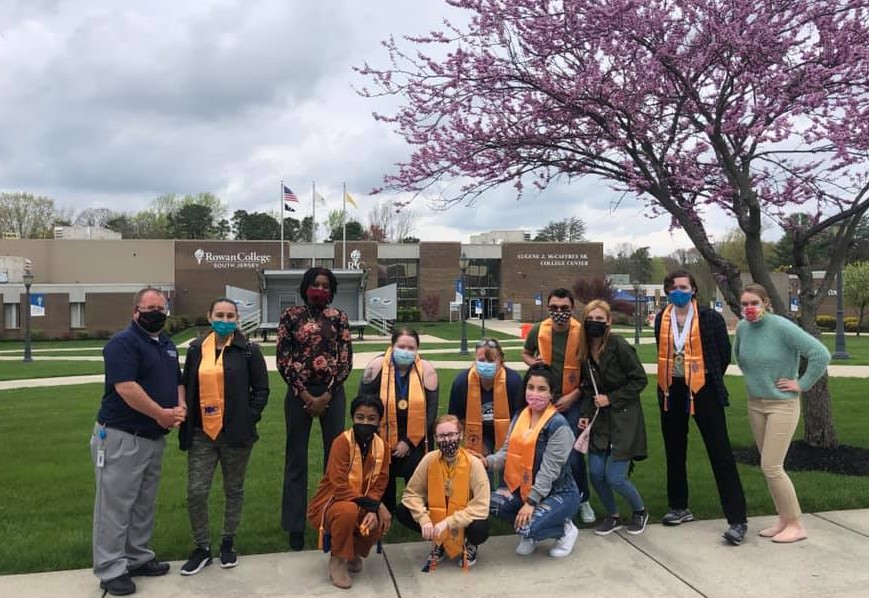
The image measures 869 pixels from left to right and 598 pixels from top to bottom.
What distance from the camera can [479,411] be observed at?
5.44 metres

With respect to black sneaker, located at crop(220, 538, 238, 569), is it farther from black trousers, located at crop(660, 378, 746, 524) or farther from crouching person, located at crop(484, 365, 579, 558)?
black trousers, located at crop(660, 378, 746, 524)

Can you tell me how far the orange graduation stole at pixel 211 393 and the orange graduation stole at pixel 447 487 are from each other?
1.47 meters

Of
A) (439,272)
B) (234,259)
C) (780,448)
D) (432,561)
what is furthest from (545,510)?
(439,272)

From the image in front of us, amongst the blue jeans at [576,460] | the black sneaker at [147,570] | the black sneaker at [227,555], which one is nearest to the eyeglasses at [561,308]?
the blue jeans at [576,460]

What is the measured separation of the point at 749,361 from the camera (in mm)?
5164

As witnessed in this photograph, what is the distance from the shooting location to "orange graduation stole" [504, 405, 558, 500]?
4.92 m

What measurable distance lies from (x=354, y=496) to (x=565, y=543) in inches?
60.5

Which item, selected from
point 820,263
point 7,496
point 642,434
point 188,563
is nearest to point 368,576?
point 188,563

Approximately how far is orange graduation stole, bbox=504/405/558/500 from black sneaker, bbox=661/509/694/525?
135 cm

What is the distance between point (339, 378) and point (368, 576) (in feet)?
4.54

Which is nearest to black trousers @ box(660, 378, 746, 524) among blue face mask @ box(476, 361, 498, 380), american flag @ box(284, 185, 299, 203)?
blue face mask @ box(476, 361, 498, 380)

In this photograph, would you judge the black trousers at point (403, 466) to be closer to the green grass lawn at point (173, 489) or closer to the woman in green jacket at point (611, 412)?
the green grass lawn at point (173, 489)

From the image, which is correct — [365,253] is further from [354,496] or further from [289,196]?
[354,496]

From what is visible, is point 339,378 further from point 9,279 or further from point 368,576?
point 9,279
